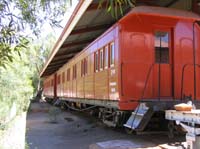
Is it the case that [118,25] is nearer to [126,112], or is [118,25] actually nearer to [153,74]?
[153,74]

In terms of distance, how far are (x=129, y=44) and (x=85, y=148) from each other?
285 centimetres

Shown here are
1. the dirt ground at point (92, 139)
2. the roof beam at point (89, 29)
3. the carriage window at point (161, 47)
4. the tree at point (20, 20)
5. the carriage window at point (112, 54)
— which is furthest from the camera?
the roof beam at point (89, 29)

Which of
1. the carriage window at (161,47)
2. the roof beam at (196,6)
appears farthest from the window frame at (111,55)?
the roof beam at (196,6)

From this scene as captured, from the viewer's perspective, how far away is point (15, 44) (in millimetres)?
4043

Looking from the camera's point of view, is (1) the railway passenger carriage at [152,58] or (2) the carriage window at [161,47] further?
(2) the carriage window at [161,47]

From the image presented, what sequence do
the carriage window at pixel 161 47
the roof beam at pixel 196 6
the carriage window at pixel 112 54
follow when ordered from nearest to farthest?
the carriage window at pixel 161 47 → the carriage window at pixel 112 54 → the roof beam at pixel 196 6

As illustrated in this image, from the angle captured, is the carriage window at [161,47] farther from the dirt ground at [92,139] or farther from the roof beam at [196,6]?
the dirt ground at [92,139]

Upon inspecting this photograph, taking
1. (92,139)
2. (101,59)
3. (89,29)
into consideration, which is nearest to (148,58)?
(101,59)

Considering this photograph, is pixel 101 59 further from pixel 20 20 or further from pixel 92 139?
pixel 20 20

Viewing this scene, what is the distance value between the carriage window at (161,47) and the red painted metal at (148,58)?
4cm

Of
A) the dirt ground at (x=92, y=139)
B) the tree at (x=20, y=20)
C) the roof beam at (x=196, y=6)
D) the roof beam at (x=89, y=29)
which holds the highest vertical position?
the roof beam at (x=196, y=6)

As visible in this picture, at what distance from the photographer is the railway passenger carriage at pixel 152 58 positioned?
8.76 metres

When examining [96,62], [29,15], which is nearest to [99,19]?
[96,62]

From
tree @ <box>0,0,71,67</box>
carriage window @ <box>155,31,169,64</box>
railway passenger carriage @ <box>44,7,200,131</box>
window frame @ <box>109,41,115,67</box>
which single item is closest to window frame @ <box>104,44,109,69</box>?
railway passenger carriage @ <box>44,7,200,131</box>
